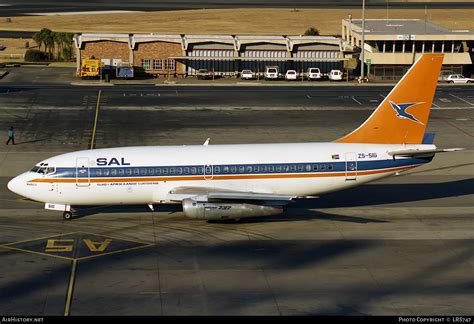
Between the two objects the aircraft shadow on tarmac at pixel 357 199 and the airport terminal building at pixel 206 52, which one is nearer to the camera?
the aircraft shadow on tarmac at pixel 357 199

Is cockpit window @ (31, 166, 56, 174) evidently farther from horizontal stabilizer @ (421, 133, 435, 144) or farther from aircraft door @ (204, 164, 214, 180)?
horizontal stabilizer @ (421, 133, 435, 144)

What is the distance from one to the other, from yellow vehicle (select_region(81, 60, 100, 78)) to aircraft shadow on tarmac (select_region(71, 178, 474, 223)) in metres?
59.3

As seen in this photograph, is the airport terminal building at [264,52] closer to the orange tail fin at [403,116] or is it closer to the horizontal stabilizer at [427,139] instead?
the horizontal stabilizer at [427,139]

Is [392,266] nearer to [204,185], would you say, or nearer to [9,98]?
[204,185]

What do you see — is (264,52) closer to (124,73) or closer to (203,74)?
(203,74)

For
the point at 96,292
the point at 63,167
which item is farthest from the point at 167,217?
the point at 96,292

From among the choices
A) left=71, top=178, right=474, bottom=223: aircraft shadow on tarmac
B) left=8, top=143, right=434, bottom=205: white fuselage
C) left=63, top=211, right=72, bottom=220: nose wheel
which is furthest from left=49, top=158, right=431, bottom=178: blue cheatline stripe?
left=71, top=178, right=474, bottom=223: aircraft shadow on tarmac

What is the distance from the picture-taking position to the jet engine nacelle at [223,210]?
44.8 meters

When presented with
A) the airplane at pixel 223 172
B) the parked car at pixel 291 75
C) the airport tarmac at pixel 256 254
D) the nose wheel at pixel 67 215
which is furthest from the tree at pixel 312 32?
the nose wheel at pixel 67 215

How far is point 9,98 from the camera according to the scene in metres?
90.5

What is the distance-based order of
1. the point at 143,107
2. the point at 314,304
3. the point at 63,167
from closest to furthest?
the point at 314,304 → the point at 63,167 → the point at 143,107

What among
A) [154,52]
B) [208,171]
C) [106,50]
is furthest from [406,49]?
[208,171]

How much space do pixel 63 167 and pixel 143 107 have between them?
40.5m

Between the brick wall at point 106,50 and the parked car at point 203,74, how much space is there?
31.5 ft
